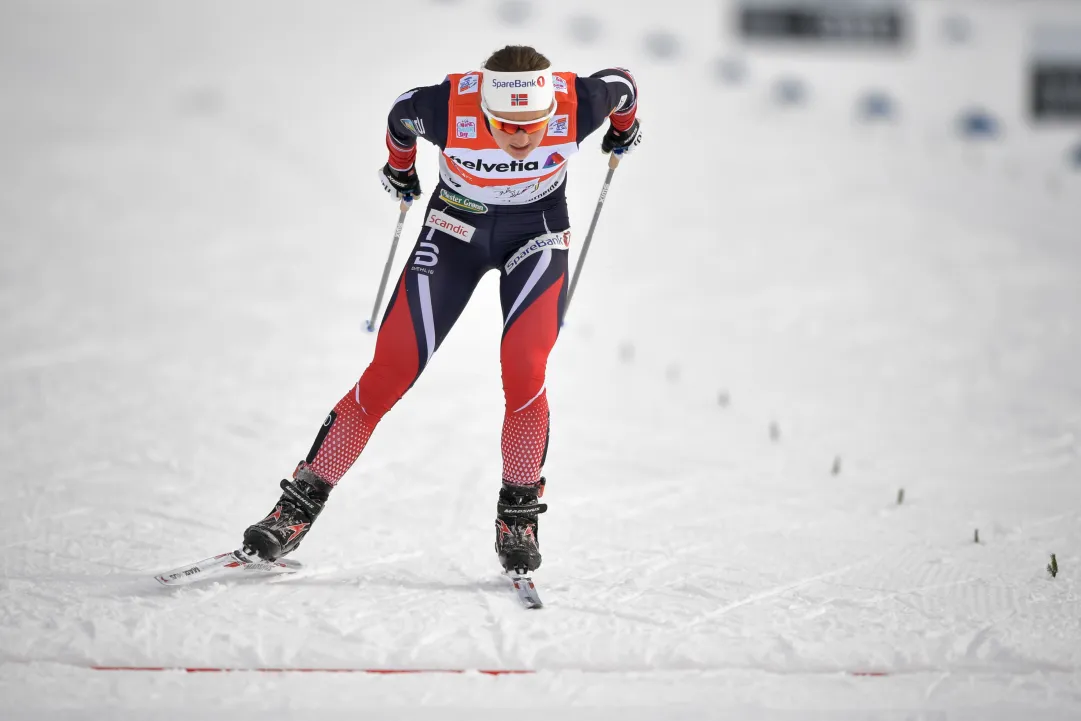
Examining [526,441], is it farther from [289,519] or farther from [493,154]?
[493,154]

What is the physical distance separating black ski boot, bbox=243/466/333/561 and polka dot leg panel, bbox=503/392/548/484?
642 millimetres

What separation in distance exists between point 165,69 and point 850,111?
11.1m

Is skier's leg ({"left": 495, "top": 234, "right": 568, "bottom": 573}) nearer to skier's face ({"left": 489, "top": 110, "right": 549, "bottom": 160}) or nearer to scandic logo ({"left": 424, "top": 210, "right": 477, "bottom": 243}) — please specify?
scandic logo ({"left": 424, "top": 210, "right": 477, "bottom": 243})

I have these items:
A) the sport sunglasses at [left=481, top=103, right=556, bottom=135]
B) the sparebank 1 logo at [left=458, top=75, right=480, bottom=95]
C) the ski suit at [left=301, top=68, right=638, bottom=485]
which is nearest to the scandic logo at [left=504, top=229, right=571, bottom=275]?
the ski suit at [left=301, top=68, right=638, bottom=485]

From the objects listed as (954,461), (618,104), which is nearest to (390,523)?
(618,104)

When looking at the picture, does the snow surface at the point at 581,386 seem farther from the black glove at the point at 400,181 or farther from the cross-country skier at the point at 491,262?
the black glove at the point at 400,181

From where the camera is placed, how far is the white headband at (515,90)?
10.5ft

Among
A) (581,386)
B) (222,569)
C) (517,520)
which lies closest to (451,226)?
(517,520)

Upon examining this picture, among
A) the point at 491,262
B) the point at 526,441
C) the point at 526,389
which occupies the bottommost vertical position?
the point at 526,441

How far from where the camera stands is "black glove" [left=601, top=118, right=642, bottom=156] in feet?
12.4

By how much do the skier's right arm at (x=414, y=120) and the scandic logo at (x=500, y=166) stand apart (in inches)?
4.2

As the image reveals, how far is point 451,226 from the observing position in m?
3.54

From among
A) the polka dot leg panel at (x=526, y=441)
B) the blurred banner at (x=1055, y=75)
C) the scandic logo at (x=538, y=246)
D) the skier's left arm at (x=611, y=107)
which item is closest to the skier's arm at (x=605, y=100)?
the skier's left arm at (x=611, y=107)

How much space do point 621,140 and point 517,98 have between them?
0.73 m
